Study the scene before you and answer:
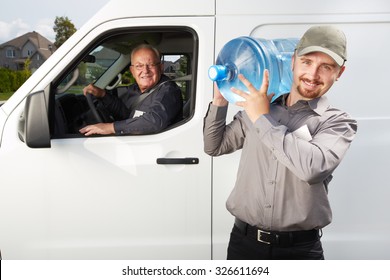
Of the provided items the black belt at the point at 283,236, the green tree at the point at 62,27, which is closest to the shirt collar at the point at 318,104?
the black belt at the point at 283,236

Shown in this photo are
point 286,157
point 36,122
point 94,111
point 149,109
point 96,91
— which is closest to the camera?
point 286,157

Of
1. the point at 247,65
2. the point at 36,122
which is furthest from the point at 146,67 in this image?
the point at 247,65

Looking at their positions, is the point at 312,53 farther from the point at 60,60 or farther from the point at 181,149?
the point at 60,60

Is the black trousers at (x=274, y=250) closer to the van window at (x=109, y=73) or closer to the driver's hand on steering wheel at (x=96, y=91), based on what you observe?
the van window at (x=109, y=73)

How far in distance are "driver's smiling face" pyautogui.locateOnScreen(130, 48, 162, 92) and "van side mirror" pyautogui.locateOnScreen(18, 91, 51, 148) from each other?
0.70 metres

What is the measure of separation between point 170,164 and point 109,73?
1.06 m

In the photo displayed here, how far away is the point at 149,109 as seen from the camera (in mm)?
2533

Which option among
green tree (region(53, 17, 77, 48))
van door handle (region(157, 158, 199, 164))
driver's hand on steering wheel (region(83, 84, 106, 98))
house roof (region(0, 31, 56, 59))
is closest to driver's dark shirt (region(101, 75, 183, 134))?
driver's hand on steering wheel (region(83, 84, 106, 98))

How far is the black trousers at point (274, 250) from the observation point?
1637 millimetres

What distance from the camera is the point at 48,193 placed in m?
2.41

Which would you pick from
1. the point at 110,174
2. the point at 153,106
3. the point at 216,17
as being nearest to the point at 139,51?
the point at 153,106

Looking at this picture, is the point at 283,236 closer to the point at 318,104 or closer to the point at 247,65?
the point at 318,104

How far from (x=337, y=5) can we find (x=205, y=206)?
127 centimetres

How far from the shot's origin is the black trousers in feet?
5.37
